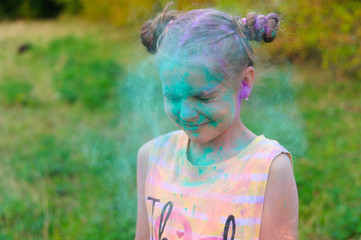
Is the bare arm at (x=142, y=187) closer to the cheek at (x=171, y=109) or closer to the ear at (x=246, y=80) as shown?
the cheek at (x=171, y=109)

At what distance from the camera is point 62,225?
2.79m

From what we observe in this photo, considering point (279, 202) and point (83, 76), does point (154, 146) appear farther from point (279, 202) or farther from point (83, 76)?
point (83, 76)

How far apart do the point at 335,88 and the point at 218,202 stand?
4184mm

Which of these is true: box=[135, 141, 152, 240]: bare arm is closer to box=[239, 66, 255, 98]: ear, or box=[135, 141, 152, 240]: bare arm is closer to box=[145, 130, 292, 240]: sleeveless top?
box=[145, 130, 292, 240]: sleeveless top

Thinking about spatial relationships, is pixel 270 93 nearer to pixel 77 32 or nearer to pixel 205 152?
pixel 205 152

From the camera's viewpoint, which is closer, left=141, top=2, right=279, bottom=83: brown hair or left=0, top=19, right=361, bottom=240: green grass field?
left=141, top=2, right=279, bottom=83: brown hair

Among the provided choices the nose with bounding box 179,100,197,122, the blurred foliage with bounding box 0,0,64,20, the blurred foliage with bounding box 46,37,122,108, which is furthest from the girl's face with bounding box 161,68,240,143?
the blurred foliage with bounding box 0,0,64,20

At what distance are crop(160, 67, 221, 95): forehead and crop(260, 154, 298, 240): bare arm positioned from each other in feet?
0.99

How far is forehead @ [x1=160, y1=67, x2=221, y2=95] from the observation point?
A: 1205 mm

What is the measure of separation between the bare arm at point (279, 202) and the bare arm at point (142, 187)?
1.57 feet

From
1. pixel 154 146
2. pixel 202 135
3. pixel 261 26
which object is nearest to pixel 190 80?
pixel 202 135

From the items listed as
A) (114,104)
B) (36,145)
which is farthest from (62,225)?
(114,104)

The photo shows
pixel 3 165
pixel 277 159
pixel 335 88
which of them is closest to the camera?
pixel 277 159

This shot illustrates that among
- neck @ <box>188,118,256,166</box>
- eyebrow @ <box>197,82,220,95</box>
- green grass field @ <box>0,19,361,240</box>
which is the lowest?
green grass field @ <box>0,19,361,240</box>
